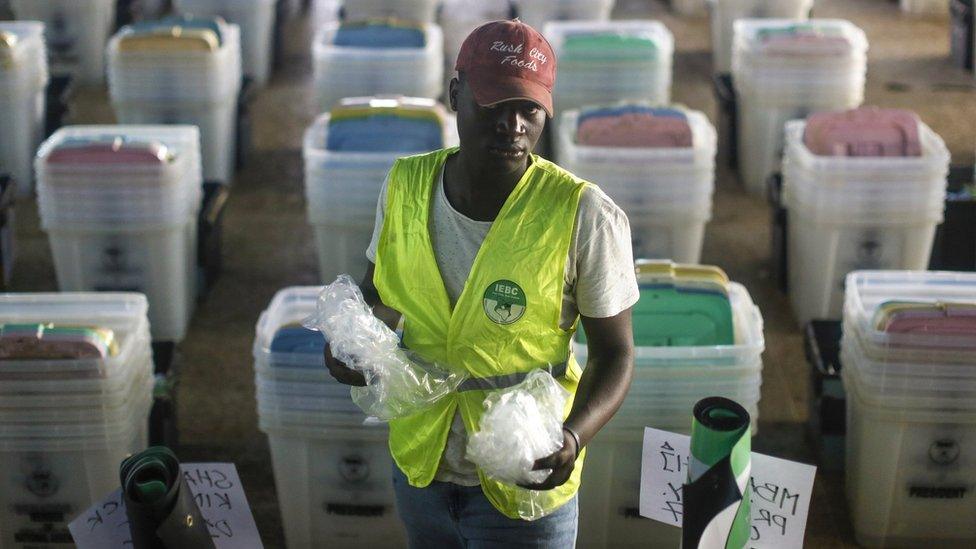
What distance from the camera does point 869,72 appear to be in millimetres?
7465

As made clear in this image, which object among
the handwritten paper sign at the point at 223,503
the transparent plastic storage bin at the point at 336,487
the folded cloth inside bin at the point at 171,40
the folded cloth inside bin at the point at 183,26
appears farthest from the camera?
the folded cloth inside bin at the point at 183,26

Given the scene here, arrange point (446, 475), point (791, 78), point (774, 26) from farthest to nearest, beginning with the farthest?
point (774, 26), point (791, 78), point (446, 475)

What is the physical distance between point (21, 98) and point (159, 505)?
13.1 ft

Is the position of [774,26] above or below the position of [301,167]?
above

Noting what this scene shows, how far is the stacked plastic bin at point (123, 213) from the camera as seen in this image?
4.19m

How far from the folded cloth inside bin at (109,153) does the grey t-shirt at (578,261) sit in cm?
244

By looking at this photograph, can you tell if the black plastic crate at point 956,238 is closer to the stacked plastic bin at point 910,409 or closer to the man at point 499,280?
the stacked plastic bin at point 910,409

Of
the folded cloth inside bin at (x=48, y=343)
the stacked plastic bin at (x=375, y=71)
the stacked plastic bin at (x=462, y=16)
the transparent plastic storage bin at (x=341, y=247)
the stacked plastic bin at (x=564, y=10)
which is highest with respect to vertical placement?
the folded cloth inside bin at (x=48, y=343)

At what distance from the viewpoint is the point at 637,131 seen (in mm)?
4414

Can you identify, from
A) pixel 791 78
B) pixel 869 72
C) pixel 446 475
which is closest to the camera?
pixel 446 475

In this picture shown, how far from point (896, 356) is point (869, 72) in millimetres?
4836

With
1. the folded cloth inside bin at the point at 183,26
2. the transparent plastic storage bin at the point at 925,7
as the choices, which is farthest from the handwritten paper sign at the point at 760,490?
the transparent plastic storage bin at the point at 925,7

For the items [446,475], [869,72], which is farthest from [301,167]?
[446,475]

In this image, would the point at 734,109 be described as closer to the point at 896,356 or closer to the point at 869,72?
the point at 869,72
